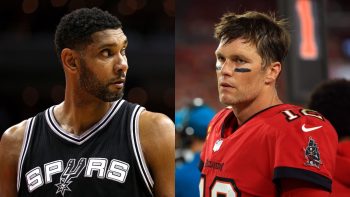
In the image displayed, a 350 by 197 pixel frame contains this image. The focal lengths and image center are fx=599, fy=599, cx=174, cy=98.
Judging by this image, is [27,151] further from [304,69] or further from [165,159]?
[304,69]

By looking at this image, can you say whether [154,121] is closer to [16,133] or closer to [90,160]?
[90,160]

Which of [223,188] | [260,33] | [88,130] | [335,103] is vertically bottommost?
[223,188]

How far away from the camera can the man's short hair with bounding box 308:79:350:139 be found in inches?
104

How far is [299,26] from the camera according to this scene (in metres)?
4.15

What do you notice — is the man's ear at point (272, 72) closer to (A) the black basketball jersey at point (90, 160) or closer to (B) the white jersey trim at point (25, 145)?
(A) the black basketball jersey at point (90, 160)

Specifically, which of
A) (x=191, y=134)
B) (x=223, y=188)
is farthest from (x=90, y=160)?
(x=191, y=134)

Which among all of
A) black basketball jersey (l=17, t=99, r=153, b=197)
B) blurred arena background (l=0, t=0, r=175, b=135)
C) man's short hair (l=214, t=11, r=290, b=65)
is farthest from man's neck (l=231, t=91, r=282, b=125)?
blurred arena background (l=0, t=0, r=175, b=135)

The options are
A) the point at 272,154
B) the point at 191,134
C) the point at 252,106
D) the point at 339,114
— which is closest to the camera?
the point at 272,154

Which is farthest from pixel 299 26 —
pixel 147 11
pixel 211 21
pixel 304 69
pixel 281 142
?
pixel 211 21

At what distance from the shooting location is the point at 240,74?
2164 mm

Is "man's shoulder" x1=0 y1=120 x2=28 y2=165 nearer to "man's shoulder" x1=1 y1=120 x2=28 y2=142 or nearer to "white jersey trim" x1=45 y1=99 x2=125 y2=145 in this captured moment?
"man's shoulder" x1=1 y1=120 x2=28 y2=142

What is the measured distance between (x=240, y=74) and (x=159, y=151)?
0.40 m

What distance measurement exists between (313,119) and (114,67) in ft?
2.38

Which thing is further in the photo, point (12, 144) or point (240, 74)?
point (12, 144)
